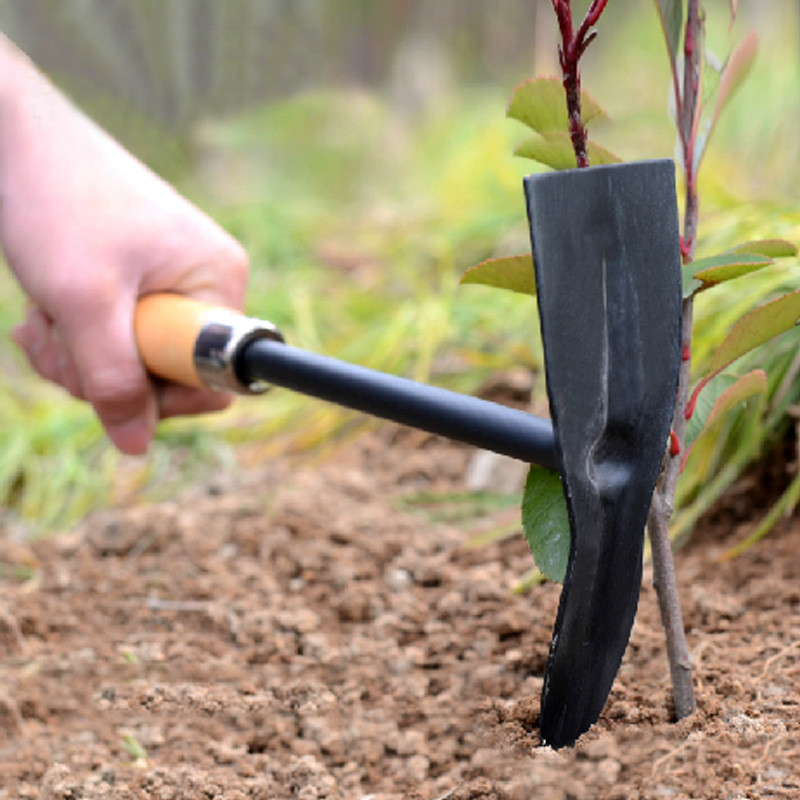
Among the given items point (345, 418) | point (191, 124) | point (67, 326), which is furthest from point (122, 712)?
point (191, 124)

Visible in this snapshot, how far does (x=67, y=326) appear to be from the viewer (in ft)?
4.03

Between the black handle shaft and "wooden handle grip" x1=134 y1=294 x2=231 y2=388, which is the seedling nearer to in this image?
the black handle shaft

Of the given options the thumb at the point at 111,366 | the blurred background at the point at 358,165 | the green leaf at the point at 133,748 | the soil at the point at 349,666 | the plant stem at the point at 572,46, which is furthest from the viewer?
the blurred background at the point at 358,165

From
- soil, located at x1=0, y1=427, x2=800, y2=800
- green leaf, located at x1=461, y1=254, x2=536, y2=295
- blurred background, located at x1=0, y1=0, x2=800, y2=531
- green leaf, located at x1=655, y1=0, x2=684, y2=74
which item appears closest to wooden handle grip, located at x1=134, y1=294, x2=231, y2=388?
soil, located at x1=0, y1=427, x2=800, y2=800

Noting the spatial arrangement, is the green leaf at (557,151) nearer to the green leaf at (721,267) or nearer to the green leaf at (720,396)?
the green leaf at (721,267)

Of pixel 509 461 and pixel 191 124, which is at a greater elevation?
pixel 191 124

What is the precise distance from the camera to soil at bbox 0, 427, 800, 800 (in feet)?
2.37

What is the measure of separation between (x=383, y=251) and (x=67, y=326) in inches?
76.8

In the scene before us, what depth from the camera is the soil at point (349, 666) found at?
0.72m

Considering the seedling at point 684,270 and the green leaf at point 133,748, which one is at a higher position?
the seedling at point 684,270

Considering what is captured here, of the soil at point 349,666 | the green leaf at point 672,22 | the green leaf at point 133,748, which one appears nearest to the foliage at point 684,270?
the green leaf at point 672,22

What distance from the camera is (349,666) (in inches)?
40.1

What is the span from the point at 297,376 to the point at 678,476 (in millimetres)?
453

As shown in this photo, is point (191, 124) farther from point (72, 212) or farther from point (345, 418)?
point (72, 212)
